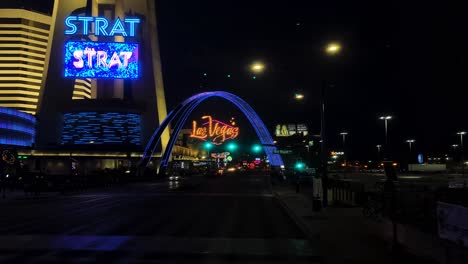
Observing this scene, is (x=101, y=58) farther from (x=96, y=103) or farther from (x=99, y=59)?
(x=96, y=103)

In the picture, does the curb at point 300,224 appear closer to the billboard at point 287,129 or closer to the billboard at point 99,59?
the billboard at point 99,59

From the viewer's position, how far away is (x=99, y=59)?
7588 centimetres

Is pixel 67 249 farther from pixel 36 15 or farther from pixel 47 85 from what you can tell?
pixel 36 15

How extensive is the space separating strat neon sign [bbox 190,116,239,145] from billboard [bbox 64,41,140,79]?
214 feet

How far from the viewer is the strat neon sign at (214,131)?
143 metres

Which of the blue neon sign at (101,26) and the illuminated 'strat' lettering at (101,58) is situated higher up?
the blue neon sign at (101,26)

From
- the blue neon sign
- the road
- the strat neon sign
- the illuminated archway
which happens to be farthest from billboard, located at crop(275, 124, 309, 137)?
the road

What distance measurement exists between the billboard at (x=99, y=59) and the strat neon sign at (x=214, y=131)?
214ft

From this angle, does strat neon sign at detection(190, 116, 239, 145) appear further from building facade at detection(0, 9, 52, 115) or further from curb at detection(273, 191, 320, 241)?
curb at detection(273, 191, 320, 241)

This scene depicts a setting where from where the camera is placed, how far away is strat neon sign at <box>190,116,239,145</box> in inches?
5615

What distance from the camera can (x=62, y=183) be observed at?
4759cm

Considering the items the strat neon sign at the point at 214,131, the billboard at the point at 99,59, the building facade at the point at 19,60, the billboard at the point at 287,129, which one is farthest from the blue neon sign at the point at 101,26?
the building facade at the point at 19,60

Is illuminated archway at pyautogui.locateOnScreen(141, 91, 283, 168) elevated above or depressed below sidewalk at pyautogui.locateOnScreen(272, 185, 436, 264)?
above

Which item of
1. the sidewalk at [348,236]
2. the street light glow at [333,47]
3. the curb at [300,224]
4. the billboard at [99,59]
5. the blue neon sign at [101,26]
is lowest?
the curb at [300,224]
